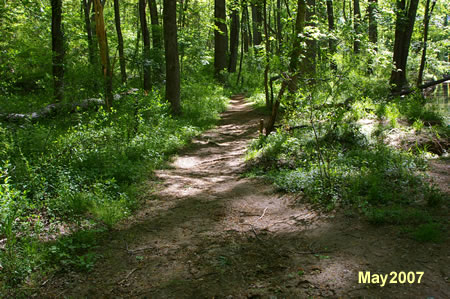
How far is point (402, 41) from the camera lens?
39.7 feet

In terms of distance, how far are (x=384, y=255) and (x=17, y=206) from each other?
4.57 m

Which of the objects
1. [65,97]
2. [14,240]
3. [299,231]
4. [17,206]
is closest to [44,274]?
[14,240]

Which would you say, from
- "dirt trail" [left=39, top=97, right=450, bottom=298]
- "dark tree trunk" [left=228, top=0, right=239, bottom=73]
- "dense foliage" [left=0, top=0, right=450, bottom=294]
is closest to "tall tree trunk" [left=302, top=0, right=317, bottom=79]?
"dense foliage" [left=0, top=0, right=450, bottom=294]

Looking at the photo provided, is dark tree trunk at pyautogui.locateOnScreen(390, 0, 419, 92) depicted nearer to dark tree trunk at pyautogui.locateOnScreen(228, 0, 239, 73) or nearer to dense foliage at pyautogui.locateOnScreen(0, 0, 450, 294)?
dense foliage at pyautogui.locateOnScreen(0, 0, 450, 294)

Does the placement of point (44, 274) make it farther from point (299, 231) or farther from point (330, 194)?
point (330, 194)

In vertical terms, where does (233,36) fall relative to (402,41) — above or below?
above

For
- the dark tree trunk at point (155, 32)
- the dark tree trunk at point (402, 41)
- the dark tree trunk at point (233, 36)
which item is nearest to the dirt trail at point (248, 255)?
the dark tree trunk at point (402, 41)

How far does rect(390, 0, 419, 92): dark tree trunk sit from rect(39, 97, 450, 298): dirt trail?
30.1ft

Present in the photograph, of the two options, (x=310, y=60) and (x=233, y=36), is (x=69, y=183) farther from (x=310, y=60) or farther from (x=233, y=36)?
(x=233, y=36)

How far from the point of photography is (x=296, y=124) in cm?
914

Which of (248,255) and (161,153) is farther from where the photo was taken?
(161,153)

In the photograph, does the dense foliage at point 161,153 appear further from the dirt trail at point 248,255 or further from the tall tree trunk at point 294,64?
the dirt trail at point 248,255

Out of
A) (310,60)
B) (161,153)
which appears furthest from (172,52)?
(310,60)

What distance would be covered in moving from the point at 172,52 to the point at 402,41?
8893 mm
